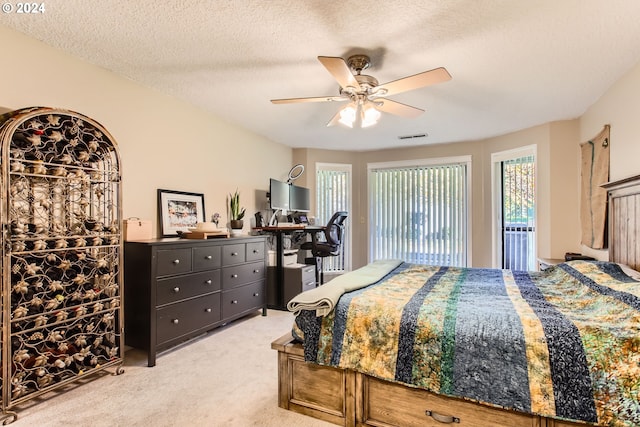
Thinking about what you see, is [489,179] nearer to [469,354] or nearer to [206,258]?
[469,354]

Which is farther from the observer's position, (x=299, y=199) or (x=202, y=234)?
(x=299, y=199)

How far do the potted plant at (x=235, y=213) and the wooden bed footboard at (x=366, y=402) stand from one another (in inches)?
87.6

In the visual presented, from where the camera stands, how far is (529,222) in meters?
4.58

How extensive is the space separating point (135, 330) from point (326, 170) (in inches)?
155

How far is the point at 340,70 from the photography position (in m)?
2.09

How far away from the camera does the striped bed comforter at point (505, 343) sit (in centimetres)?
133

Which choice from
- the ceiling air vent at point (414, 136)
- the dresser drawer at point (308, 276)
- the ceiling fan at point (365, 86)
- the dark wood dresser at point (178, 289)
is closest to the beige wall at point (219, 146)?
the dark wood dresser at point (178, 289)

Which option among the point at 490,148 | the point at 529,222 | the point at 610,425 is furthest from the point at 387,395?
the point at 490,148

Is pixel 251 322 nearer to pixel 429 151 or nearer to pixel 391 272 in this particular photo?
pixel 391 272

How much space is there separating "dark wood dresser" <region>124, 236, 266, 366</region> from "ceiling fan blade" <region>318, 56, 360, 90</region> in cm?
185

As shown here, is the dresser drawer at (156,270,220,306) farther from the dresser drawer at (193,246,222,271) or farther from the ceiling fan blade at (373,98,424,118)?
the ceiling fan blade at (373,98,424,118)

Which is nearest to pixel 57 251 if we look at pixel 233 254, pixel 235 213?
pixel 233 254

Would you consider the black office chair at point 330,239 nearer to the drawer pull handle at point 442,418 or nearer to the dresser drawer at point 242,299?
the dresser drawer at point 242,299

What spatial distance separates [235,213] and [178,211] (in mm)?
822
